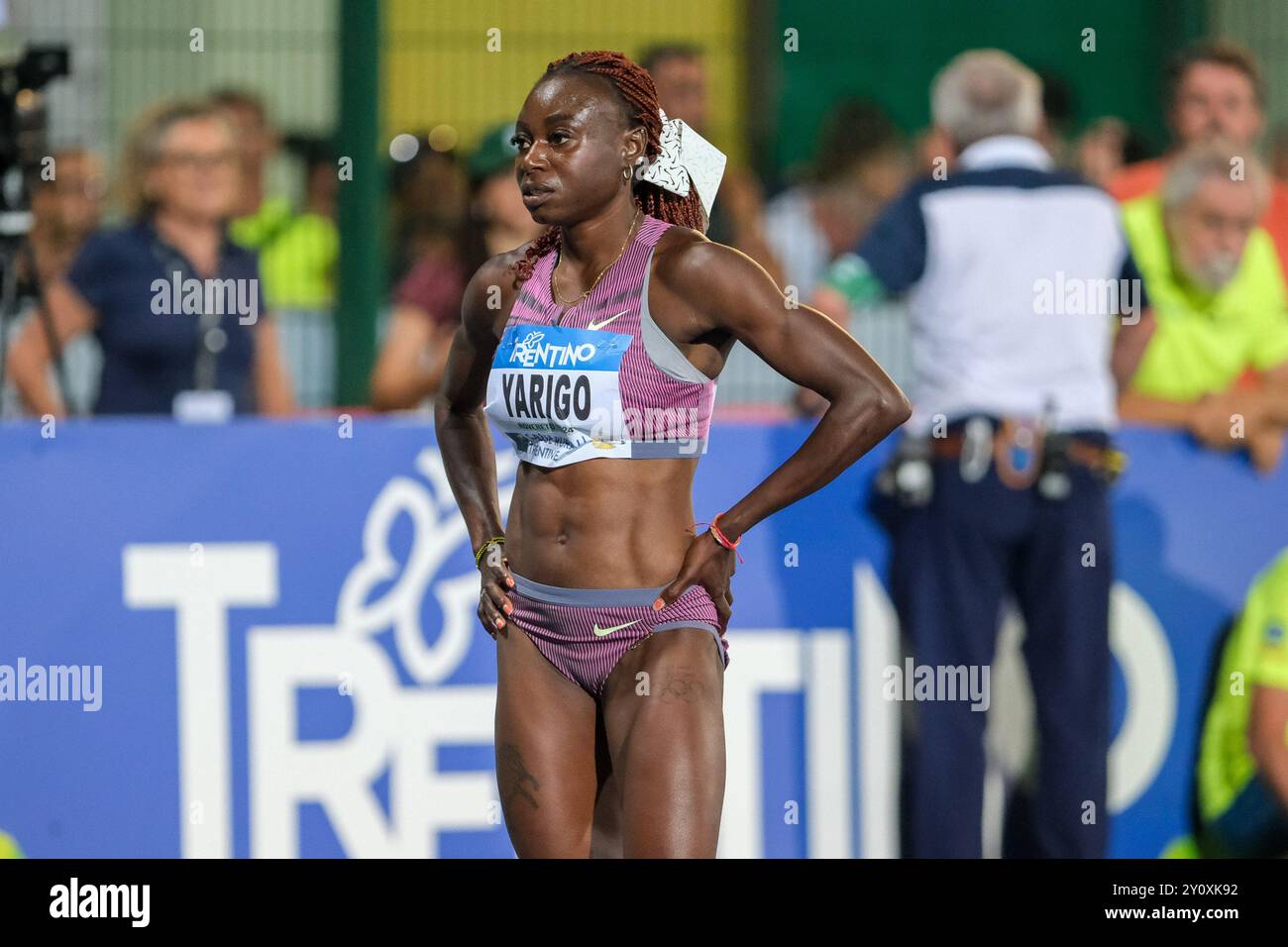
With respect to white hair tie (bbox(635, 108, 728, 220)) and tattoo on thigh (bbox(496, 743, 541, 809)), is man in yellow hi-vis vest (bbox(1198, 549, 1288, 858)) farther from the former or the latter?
tattoo on thigh (bbox(496, 743, 541, 809))

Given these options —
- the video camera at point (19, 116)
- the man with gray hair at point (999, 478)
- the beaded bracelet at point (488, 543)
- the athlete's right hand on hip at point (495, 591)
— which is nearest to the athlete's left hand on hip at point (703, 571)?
the athlete's right hand on hip at point (495, 591)

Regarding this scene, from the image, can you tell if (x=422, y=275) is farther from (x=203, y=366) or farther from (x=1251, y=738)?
(x=1251, y=738)

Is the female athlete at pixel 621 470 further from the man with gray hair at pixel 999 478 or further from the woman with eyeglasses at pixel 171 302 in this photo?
the woman with eyeglasses at pixel 171 302

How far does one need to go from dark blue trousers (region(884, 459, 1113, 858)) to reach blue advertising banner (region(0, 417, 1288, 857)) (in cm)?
10

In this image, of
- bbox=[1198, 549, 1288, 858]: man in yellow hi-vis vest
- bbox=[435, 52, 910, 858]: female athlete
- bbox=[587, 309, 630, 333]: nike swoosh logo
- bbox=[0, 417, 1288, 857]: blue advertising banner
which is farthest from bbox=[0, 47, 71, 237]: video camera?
bbox=[1198, 549, 1288, 858]: man in yellow hi-vis vest

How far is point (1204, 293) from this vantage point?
21.5 ft

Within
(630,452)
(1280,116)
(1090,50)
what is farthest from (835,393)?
(1090,50)

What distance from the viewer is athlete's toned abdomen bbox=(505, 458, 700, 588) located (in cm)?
427

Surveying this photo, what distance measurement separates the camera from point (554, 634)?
14.2ft

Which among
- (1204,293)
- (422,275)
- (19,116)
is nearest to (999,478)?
(1204,293)

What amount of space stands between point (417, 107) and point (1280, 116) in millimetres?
3980

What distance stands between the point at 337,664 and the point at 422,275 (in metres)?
1.67

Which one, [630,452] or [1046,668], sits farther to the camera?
[1046,668]
